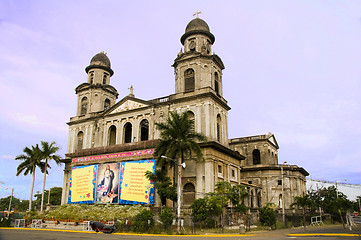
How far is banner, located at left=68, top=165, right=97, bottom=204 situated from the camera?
39562 mm

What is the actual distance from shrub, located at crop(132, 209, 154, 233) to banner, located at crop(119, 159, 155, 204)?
6.06 metres

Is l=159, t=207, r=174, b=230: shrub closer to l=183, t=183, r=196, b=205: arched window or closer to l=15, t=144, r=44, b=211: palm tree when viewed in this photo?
l=183, t=183, r=196, b=205: arched window

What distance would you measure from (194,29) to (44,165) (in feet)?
102

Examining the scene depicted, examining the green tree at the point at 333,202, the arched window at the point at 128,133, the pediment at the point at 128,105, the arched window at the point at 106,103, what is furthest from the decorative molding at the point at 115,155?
the green tree at the point at 333,202

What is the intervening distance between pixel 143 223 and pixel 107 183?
12102 millimetres

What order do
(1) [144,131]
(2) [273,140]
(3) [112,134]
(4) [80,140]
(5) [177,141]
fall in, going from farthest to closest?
(2) [273,140] → (4) [80,140] → (3) [112,134] → (1) [144,131] → (5) [177,141]

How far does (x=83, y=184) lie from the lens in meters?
40.7

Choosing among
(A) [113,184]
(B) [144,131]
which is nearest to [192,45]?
(B) [144,131]

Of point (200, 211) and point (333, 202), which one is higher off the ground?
point (333, 202)

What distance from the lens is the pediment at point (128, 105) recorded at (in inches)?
1720

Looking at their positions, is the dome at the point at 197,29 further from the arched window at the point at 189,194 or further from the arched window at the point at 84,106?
the arched window at the point at 189,194

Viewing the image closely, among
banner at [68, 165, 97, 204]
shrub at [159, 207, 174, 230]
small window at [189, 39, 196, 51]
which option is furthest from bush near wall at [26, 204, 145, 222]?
small window at [189, 39, 196, 51]

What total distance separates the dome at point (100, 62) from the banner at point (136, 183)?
21505 mm

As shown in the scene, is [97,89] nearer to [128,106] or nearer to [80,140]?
[80,140]
